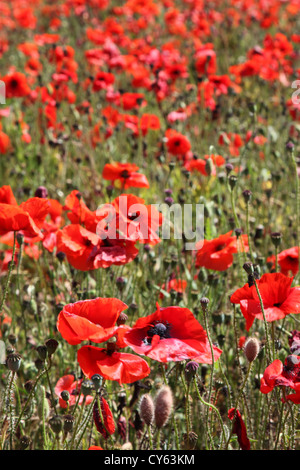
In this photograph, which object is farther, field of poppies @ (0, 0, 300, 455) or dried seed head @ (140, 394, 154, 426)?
field of poppies @ (0, 0, 300, 455)

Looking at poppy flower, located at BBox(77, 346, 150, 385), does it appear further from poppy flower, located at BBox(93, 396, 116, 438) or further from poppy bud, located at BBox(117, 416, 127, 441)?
poppy bud, located at BBox(117, 416, 127, 441)

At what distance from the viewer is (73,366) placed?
212 cm

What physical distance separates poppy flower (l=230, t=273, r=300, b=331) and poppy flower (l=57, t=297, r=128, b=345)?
0.30 metres

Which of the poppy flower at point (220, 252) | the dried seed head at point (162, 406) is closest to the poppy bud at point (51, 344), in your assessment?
the dried seed head at point (162, 406)

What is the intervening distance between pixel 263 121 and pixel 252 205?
1.02 metres

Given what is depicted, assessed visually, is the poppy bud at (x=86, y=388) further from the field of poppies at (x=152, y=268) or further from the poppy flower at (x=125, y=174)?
the poppy flower at (x=125, y=174)

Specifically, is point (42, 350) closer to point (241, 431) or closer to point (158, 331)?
point (158, 331)

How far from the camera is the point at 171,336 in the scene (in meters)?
1.44

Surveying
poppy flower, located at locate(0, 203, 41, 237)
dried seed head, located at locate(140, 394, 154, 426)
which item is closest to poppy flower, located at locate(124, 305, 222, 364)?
dried seed head, located at locate(140, 394, 154, 426)

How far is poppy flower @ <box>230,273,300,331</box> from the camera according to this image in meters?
1.42

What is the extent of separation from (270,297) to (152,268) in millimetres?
937

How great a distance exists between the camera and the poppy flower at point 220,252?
6.11 feet

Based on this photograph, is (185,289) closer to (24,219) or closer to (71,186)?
(71,186)

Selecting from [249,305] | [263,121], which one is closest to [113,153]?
[263,121]
